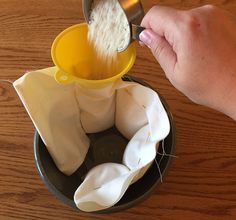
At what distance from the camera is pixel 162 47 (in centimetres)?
48

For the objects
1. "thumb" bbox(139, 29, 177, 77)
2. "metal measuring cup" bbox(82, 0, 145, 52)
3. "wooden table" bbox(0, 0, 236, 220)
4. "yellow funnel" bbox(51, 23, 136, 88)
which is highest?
"metal measuring cup" bbox(82, 0, 145, 52)

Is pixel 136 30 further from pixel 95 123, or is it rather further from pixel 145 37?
pixel 95 123

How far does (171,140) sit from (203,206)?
0.10m

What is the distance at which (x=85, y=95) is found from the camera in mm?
540

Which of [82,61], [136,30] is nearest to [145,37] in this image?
[136,30]

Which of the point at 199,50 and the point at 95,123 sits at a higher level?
the point at 199,50

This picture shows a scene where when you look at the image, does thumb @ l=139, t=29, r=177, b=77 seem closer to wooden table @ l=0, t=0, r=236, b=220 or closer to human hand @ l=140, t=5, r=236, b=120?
human hand @ l=140, t=5, r=236, b=120

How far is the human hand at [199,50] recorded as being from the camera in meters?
0.46

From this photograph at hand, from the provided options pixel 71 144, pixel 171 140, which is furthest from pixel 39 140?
pixel 171 140

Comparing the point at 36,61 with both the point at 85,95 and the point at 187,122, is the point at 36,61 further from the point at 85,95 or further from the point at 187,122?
the point at 187,122

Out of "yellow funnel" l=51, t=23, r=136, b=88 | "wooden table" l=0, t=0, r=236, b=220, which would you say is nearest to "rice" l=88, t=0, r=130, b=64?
"yellow funnel" l=51, t=23, r=136, b=88

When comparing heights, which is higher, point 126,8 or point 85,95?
point 126,8

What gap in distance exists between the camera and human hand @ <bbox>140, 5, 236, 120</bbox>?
0.46 metres

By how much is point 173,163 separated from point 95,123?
13 cm
